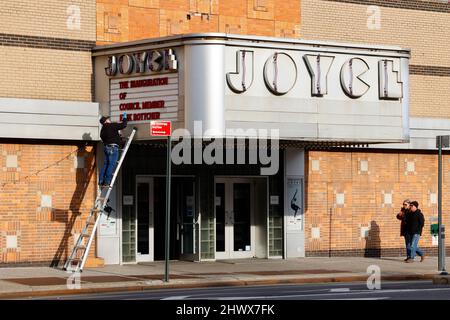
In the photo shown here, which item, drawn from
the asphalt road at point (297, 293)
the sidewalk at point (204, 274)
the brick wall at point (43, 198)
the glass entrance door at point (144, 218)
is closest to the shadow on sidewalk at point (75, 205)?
the brick wall at point (43, 198)

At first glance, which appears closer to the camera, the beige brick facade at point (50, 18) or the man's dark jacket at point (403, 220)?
the beige brick facade at point (50, 18)

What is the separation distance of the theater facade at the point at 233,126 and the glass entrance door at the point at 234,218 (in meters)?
0.03

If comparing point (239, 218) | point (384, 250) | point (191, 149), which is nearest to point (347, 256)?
point (384, 250)

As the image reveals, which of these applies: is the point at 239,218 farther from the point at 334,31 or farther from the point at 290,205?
the point at 334,31

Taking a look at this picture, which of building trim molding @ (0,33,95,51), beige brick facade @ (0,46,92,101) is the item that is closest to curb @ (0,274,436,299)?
beige brick facade @ (0,46,92,101)

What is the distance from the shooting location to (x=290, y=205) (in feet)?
110

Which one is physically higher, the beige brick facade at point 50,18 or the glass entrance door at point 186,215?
the beige brick facade at point 50,18


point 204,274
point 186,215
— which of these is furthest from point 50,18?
point 204,274

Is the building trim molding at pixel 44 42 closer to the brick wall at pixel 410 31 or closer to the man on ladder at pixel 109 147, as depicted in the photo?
the man on ladder at pixel 109 147

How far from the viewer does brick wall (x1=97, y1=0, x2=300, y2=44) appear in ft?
100

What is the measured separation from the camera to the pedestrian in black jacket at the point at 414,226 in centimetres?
3269

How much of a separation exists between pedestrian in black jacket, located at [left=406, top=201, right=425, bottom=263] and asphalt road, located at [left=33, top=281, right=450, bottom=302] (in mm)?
6610

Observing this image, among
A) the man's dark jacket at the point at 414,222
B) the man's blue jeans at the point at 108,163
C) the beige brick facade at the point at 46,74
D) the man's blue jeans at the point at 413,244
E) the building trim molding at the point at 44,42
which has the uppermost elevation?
the building trim molding at the point at 44,42

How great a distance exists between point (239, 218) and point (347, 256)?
357 centimetres
